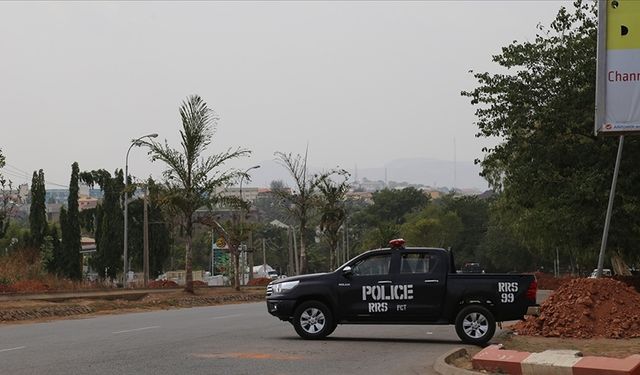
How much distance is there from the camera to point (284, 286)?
1772cm

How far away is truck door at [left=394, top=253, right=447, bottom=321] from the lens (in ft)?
56.0

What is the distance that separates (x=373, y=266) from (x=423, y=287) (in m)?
1.10

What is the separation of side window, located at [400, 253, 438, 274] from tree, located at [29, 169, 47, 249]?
52.3 m

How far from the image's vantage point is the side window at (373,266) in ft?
57.3

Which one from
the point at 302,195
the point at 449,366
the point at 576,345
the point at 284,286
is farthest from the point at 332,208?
the point at 449,366

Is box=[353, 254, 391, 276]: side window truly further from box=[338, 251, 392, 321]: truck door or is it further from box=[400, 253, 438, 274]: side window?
box=[400, 253, 438, 274]: side window

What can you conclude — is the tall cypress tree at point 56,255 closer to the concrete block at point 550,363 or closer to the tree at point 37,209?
the tree at point 37,209

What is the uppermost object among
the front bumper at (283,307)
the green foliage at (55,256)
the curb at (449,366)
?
the green foliage at (55,256)

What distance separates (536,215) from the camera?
33.2 m

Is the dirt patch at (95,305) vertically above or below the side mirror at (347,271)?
below

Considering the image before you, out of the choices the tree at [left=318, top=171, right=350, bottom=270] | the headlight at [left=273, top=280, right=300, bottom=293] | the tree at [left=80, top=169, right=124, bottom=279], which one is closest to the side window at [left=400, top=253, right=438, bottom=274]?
the headlight at [left=273, top=280, right=300, bottom=293]

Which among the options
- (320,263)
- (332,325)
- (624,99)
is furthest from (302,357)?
(320,263)

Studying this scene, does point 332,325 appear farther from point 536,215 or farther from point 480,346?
point 536,215

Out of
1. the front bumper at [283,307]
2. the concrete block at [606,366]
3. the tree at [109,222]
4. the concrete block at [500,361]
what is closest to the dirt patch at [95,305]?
the front bumper at [283,307]
